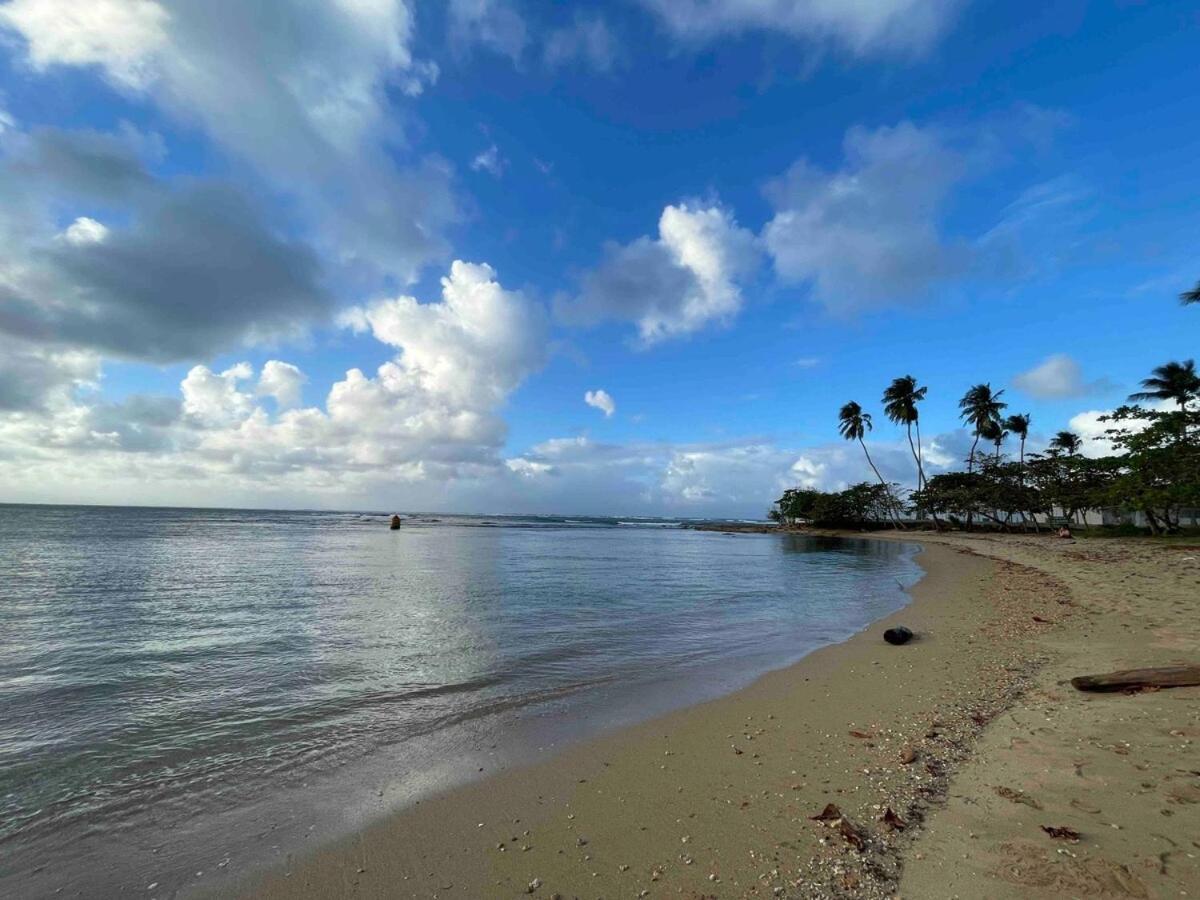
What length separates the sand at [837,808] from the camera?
12.3ft

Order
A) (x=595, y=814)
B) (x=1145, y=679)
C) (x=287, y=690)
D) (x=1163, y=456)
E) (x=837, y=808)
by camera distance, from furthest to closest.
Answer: (x=1163, y=456), (x=287, y=690), (x=1145, y=679), (x=595, y=814), (x=837, y=808)

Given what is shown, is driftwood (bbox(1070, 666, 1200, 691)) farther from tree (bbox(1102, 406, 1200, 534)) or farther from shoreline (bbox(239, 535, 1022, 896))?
tree (bbox(1102, 406, 1200, 534))

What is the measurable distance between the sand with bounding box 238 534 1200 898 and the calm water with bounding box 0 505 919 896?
0.84 m

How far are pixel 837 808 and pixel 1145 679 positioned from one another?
5959mm

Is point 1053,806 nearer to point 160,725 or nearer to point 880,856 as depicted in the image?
point 880,856

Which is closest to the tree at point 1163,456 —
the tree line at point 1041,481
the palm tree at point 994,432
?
the tree line at point 1041,481

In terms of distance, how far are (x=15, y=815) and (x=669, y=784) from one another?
20.8 ft

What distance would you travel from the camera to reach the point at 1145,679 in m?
7.22

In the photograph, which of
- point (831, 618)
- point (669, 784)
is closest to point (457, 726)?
point (669, 784)

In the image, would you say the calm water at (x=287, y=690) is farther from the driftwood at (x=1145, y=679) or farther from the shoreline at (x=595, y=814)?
the driftwood at (x=1145, y=679)

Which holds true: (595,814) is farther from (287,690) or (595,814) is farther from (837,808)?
(287,690)

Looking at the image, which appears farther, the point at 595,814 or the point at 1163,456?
the point at 1163,456

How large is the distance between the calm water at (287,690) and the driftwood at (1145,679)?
195 inches

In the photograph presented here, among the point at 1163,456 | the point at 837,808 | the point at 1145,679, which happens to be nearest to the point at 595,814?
the point at 837,808
